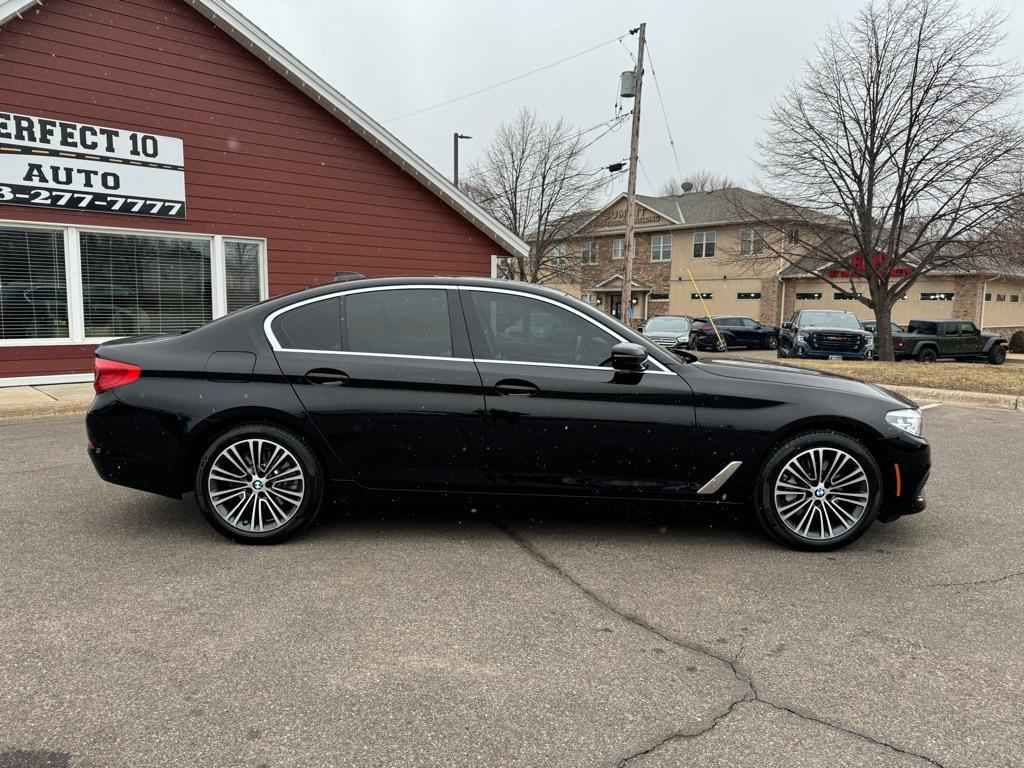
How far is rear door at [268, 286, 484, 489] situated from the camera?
4.00m

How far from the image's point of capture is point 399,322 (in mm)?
4168

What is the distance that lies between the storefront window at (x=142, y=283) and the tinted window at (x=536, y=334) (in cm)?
789

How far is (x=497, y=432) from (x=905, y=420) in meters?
2.38

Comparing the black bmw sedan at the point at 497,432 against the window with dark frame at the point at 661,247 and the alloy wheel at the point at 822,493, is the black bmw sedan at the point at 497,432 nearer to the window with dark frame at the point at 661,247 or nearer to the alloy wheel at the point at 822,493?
the alloy wheel at the point at 822,493

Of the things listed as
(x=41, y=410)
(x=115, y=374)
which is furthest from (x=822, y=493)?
(x=41, y=410)

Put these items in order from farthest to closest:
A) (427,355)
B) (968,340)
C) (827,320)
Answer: (968,340)
(827,320)
(427,355)

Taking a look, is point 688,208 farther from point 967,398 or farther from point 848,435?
point 848,435

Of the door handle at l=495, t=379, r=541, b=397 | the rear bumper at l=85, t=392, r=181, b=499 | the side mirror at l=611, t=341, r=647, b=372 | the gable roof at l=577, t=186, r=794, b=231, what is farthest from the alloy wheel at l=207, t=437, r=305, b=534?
the gable roof at l=577, t=186, r=794, b=231

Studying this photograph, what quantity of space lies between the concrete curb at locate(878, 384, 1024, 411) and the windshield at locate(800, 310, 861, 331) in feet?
30.5

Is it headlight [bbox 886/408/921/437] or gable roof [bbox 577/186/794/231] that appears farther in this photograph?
gable roof [bbox 577/186/794/231]

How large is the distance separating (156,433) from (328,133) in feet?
31.6

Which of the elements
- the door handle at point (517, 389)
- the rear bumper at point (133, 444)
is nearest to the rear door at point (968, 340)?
the door handle at point (517, 389)

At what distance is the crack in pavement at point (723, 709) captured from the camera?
2242 mm

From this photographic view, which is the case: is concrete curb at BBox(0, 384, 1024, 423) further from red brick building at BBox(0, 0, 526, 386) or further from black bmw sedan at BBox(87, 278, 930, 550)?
black bmw sedan at BBox(87, 278, 930, 550)
